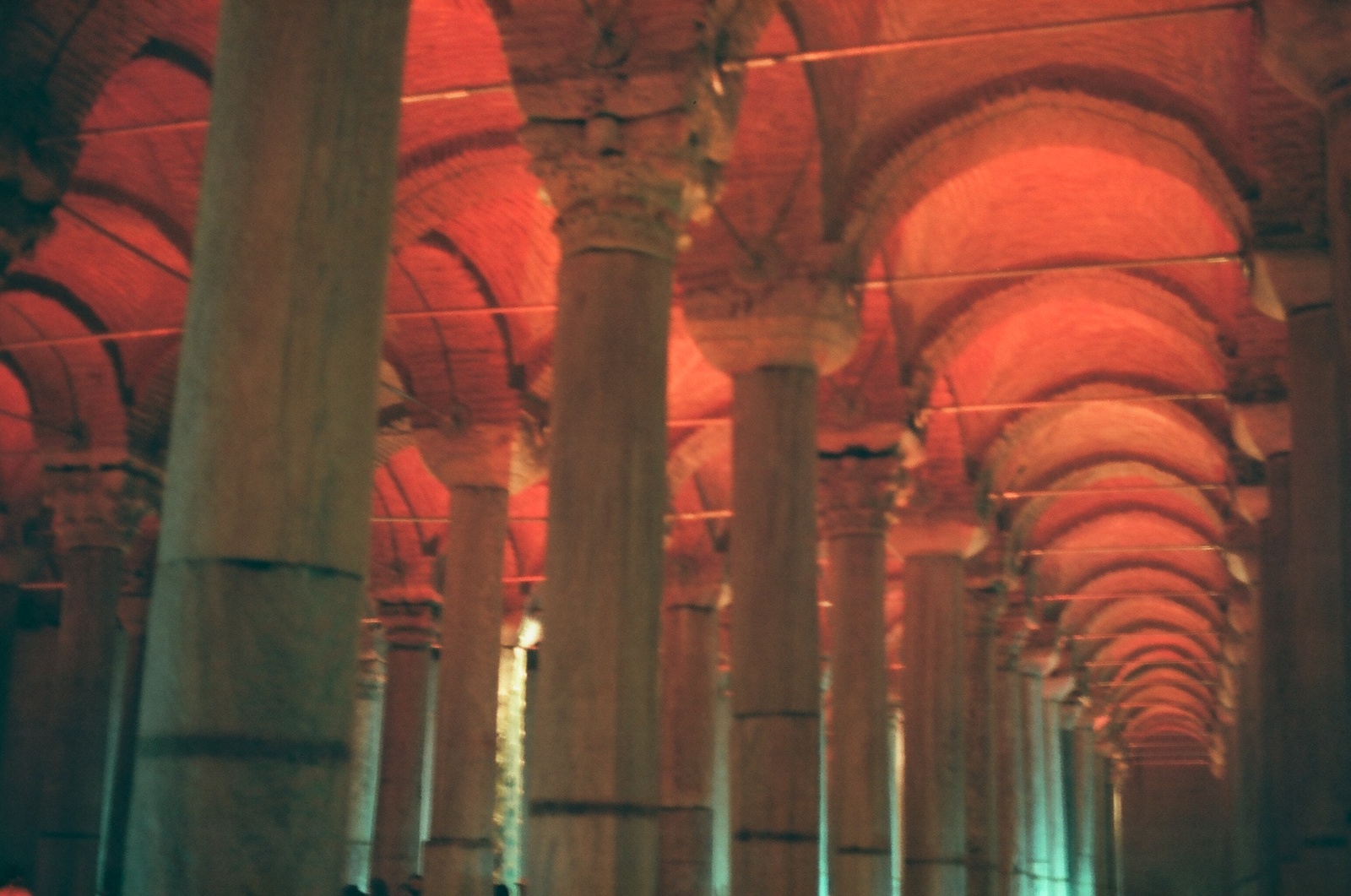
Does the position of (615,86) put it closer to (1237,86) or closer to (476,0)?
(476,0)

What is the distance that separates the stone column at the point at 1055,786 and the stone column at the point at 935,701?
908cm

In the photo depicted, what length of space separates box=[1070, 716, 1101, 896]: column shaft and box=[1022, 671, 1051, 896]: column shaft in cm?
508

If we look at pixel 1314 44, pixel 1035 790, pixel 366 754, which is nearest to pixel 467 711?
pixel 1314 44

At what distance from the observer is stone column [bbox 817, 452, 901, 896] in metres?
11.5

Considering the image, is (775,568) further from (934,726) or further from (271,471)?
(934,726)

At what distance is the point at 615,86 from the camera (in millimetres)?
7059

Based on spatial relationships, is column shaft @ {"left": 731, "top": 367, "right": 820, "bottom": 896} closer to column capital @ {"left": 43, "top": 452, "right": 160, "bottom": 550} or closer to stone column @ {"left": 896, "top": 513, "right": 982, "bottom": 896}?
stone column @ {"left": 896, "top": 513, "right": 982, "bottom": 896}

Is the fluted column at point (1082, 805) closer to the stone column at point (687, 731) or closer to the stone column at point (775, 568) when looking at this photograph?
the stone column at point (687, 731)

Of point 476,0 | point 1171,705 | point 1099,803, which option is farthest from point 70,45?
point 1171,705

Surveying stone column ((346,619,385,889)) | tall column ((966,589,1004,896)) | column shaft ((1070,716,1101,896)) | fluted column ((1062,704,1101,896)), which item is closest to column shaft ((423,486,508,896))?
tall column ((966,589,1004,896))

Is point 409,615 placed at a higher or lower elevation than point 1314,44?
lower

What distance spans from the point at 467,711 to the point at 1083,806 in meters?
20.1

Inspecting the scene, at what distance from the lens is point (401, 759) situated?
17375 mm

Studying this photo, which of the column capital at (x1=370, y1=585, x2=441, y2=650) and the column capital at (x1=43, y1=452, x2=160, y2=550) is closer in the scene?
the column capital at (x1=43, y1=452, x2=160, y2=550)
